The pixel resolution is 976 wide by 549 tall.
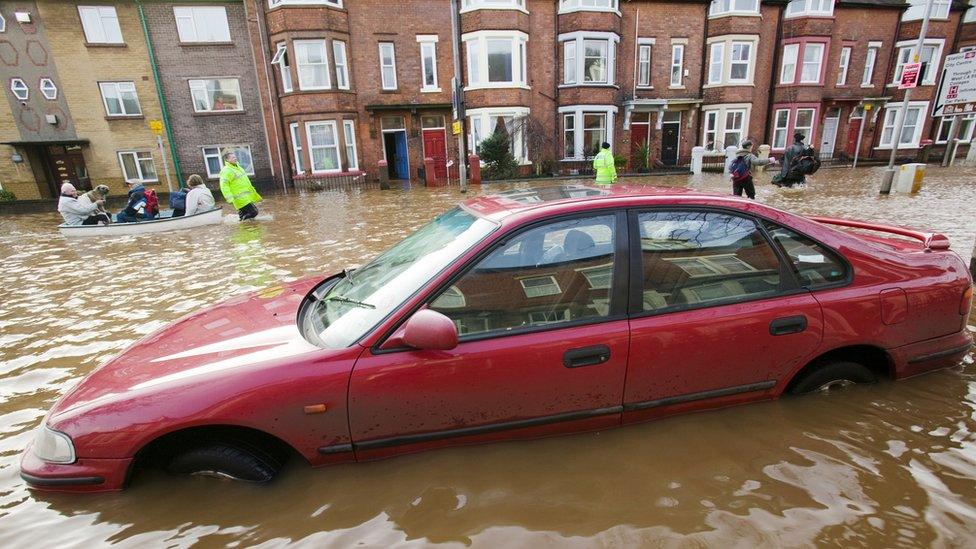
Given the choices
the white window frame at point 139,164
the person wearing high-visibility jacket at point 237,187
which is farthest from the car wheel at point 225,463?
the white window frame at point 139,164

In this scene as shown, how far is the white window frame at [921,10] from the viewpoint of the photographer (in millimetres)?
23531

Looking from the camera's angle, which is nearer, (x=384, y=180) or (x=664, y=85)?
(x=384, y=180)

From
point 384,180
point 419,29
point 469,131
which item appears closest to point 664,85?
point 469,131

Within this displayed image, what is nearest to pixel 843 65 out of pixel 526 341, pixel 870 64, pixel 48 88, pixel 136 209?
pixel 870 64

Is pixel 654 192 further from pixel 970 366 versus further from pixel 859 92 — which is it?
pixel 859 92

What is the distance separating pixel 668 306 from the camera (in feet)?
8.25

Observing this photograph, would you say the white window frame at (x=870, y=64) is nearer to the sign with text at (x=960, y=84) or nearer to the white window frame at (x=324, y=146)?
the sign with text at (x=960, y=84)

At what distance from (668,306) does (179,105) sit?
2345cm

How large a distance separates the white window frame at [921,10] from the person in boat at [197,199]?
32619 mm

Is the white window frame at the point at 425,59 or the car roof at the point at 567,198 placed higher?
the white window frame at the point at 425,59

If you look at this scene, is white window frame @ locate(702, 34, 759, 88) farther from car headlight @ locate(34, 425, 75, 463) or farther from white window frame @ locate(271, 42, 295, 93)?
car headlight @ locate(34, 425, 75, 463)

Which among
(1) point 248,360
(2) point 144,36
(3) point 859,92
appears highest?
(2) point 144,36

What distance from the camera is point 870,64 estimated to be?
79.5ft

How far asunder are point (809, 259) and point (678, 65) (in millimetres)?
23382
